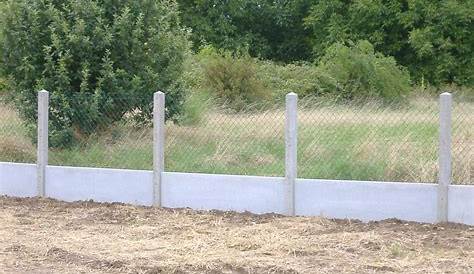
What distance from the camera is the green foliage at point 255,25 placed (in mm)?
36938

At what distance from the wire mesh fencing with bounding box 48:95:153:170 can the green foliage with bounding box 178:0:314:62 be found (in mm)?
24776

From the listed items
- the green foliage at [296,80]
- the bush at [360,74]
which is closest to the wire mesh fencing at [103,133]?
the green foliage at [296,80]

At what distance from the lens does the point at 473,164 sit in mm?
9516

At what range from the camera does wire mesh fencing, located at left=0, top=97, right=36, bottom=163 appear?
12211 millimetres

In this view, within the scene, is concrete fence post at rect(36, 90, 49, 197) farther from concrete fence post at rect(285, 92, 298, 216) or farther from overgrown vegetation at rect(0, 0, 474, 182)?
concrete fence post at rect(285, 92, 298, 216)

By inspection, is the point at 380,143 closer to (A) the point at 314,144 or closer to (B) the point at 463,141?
(A) the point at 314,144

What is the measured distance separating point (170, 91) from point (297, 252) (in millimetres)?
5666

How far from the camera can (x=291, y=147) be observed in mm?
9797

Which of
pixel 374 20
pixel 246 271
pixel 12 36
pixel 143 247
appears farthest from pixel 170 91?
pixel 374 20

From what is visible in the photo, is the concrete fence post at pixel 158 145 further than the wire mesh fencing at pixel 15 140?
No

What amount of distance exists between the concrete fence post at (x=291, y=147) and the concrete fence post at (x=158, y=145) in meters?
1.77

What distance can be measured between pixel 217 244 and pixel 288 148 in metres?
2.08

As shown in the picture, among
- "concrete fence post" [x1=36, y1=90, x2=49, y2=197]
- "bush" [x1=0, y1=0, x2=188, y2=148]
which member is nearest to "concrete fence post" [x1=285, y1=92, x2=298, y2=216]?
"bush" [x1=0, y1=0, x2=188, y2=148]

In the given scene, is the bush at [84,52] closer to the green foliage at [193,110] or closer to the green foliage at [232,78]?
the green foliage at [193,110]
